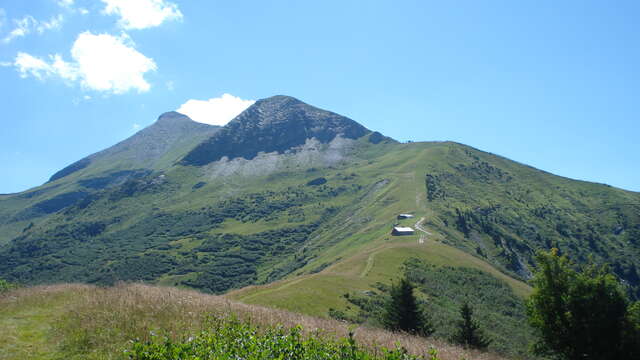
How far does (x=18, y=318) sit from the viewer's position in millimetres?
12977

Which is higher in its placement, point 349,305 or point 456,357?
point 456,357

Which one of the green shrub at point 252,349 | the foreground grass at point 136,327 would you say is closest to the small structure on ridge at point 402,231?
the foreground grass at point 136,327

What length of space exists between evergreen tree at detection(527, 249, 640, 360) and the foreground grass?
45.8 ft

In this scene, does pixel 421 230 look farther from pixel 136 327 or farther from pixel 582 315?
pixel 136 327

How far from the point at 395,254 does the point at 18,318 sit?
75.3 m

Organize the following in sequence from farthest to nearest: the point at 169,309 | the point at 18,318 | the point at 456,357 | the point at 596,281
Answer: the point at 596,281
the point at 18,318
the point at 169,309
the point at 456,357

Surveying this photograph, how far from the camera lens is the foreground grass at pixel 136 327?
9.93 m

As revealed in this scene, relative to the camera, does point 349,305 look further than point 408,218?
No

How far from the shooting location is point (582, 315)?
22.8 metres

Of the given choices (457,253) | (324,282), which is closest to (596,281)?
(324,282)

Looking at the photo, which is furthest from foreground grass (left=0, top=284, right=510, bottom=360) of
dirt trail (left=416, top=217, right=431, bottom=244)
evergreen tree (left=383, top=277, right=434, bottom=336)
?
dirt trail (left=416, top=217, right=431, bottom=244)

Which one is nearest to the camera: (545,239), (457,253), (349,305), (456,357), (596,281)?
(456,357)

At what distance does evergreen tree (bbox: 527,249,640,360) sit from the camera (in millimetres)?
22281

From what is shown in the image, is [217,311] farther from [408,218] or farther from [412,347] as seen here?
[408,218]
